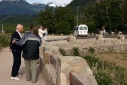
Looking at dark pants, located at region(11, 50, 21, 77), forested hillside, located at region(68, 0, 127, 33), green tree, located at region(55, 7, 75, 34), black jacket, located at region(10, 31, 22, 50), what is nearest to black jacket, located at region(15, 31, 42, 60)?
black jacket, located at region(10, 31, 22, 50)

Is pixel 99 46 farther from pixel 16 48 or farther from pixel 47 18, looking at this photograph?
pixel 47 18

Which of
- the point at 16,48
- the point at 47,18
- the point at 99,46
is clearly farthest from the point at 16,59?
the point at 47,18

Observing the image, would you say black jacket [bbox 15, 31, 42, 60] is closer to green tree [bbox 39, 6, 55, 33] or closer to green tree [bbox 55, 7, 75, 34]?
green tree [bbox 55, 7, 75, 34]

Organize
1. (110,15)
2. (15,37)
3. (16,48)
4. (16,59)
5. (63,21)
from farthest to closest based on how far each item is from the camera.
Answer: (63,21) → (110,15) → (16,59) → (16,48) → (15,37)

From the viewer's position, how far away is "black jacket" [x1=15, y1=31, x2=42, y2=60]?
33.0ft

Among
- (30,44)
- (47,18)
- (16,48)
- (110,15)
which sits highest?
(110,15)

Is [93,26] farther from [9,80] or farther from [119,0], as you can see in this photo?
[9,80]

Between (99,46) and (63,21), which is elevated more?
(63,21)

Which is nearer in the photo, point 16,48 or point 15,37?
point 15,37

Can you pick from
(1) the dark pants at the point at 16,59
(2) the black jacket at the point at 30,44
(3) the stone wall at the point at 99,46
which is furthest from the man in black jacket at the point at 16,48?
(3) the stone wall at the point at 99,46

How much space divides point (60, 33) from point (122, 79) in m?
48.0

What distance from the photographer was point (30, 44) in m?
10.1

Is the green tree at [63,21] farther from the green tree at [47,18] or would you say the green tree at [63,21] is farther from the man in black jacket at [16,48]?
the man in black jacket at [16,48]

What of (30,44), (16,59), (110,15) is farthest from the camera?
(110,15)
